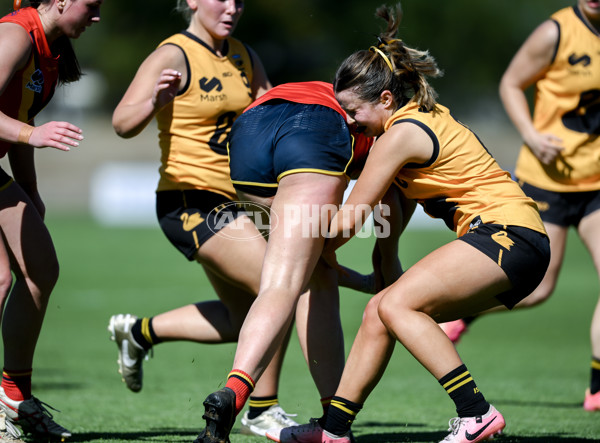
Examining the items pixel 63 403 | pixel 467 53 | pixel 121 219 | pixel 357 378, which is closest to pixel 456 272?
pixel 357 378

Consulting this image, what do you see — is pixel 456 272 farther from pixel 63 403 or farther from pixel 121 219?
pixel 121 219

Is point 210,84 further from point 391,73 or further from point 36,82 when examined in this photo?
point 391,73

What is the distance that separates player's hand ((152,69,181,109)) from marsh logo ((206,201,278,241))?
0.68 metres

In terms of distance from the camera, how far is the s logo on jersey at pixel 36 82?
427 cm

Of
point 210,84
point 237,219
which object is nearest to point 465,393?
point 237,219

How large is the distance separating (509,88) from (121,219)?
20393mm

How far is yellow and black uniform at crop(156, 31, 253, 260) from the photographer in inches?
193

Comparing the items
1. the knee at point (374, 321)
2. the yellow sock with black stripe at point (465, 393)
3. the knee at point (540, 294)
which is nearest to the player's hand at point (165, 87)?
the knee at point (374, 321)

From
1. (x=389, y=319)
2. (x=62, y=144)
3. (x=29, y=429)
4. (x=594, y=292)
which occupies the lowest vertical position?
(x=594, y=292)

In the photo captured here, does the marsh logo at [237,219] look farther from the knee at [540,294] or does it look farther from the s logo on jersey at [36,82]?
the knee at [540,294]

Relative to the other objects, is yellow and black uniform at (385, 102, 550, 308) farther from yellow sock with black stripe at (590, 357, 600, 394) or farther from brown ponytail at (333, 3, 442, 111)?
yellow sock with black stripe at (590, 357, 600, 394)

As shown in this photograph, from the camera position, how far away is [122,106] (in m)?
4.61

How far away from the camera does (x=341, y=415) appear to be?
401 centimetres

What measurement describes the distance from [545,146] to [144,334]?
2887 mm
